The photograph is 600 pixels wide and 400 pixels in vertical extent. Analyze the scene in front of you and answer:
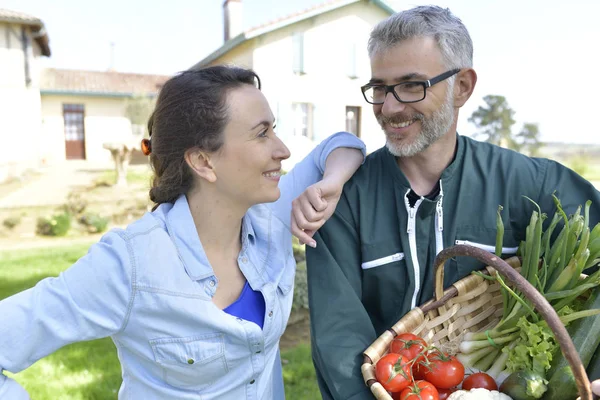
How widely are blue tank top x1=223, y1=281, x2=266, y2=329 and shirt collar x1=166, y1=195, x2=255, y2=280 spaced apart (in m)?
0.14

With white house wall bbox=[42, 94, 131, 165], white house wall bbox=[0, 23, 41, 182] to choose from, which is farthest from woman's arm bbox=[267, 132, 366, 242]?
white house wall bbox=[42, 94, 131, 165]

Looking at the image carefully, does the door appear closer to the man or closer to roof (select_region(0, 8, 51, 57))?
roof (select_region(0, 8, 51, 57))

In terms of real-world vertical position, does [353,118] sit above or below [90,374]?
above

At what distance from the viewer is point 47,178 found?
13922mm

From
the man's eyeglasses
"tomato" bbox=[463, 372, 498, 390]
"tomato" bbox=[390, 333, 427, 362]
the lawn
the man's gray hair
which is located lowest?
the lawn

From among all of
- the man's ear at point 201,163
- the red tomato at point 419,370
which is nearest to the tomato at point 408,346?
the red tomato at point 419,370

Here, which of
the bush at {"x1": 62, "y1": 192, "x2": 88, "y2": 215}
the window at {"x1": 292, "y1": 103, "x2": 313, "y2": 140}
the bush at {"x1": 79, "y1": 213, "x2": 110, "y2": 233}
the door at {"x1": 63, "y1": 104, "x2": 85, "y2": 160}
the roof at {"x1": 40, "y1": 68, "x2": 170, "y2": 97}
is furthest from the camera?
the door at {"x1": 63, "y1": 104, "x2": 85, "y2": 160}

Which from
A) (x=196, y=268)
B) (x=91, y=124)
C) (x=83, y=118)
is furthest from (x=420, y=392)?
(x=83, y=118)

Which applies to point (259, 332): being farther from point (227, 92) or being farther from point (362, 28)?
point (362, 28)

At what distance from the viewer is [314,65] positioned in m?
14.3

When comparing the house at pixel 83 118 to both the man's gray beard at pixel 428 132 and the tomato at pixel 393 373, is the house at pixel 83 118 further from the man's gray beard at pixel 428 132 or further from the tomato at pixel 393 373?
the tomato at pixel 393 373

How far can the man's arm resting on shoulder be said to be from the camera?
1.71 metres

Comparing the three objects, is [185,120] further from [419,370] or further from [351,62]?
[351,62]

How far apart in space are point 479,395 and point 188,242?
103cm
